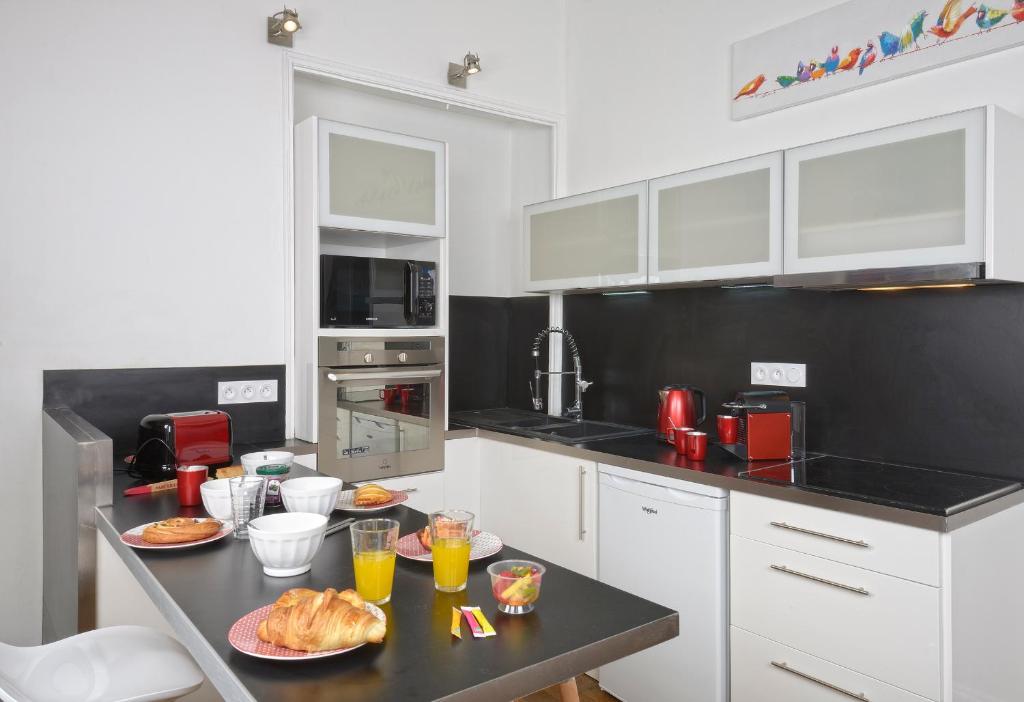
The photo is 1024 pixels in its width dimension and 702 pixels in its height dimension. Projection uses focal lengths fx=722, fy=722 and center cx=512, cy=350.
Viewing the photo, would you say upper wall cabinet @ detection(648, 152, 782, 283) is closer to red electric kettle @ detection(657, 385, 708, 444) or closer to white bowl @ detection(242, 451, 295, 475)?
red electric kettle @ detection(657, 385, 708, 444)

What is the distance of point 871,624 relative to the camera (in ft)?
6.04

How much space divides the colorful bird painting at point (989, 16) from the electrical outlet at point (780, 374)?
Result: 1.16 metres

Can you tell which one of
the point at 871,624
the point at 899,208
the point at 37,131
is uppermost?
the point at 37,131

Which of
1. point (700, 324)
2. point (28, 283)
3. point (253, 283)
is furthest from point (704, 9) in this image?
point (28, 283)

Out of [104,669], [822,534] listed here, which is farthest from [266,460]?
[822,534]

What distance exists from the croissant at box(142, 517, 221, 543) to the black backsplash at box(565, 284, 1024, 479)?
201 cm

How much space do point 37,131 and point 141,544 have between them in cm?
173

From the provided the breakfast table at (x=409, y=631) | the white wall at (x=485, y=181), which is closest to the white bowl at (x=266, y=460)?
the breakfast table at (x=409, y=631)

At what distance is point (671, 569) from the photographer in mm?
2338

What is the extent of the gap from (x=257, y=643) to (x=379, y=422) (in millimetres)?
2002

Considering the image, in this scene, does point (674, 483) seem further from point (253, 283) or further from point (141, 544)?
point (253, 283)

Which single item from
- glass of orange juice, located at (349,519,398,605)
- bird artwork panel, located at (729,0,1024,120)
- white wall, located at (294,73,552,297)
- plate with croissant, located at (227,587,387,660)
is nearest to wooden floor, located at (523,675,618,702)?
glass of orange juice, located at (349,519,398,605)

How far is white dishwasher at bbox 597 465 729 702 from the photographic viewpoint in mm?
2211

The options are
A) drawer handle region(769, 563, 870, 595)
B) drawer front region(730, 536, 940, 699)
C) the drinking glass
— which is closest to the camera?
the drinking glass
